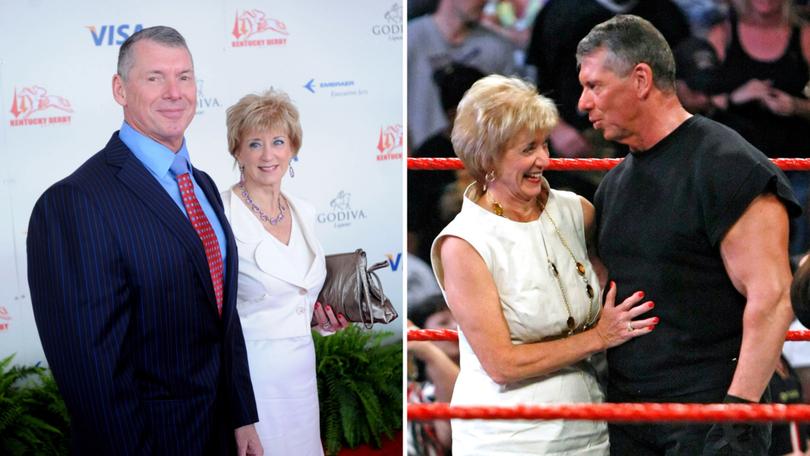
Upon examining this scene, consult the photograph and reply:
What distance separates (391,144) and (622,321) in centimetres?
100

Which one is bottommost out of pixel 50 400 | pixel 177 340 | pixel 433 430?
pixel 433 430

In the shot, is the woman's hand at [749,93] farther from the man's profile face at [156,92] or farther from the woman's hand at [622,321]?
the man's profile face at [156,92]

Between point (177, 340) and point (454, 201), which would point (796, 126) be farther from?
point (177, 340)

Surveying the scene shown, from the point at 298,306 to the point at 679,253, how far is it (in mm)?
1110

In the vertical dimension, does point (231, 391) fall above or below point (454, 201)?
below

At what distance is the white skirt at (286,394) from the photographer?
2537mm

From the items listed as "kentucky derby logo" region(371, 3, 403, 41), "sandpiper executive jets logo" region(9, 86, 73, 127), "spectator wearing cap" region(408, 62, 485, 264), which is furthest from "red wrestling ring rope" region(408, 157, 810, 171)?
"sandpiper executive jets logo" region(9, 86, 73, 127)

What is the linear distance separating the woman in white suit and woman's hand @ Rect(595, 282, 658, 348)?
89 centimetres

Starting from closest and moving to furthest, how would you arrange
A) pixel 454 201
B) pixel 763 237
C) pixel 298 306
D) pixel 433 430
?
1. pixel 763 237
2. pixel 298 306
3. pixel 454 201
4. pixel 433 430

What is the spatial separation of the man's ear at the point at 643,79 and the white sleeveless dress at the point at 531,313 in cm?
33

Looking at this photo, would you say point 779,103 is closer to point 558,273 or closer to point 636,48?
point 636,48

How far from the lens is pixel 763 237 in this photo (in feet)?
6.30

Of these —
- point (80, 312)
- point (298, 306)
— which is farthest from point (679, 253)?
point (80, 312)

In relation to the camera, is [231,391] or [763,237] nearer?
[763,237]
